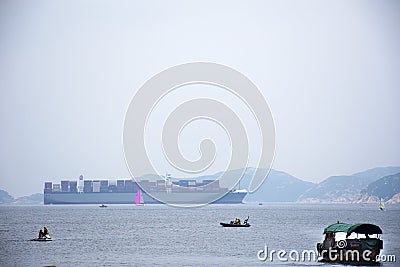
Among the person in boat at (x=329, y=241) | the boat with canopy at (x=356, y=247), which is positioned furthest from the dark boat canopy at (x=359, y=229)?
the person in boat at (x=329, y=241)

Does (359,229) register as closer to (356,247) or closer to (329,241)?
(356,247)

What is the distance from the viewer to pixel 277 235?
84.2 metres

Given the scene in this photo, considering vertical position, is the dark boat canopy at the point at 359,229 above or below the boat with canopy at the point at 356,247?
above

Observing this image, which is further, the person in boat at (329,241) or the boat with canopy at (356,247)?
the person in boat at (329,241)

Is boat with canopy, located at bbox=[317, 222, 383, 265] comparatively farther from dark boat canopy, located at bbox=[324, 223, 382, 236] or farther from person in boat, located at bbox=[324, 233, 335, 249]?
person in boat, located at bbox=[324, 233, 335, 249]

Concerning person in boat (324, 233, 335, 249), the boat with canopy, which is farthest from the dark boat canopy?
person in boat (324, 233, 335, 249)

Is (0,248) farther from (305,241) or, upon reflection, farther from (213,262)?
(305,241)

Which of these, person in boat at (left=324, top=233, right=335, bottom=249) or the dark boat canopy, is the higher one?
the dark boat canopy

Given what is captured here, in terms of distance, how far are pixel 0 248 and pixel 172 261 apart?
19998 millimetres

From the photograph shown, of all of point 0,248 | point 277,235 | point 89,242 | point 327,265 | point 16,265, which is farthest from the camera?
point 277,235

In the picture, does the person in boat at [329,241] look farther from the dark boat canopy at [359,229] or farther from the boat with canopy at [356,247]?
the dark boat canopy at [359,229]

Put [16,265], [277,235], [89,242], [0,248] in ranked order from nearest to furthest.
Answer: [16,265] < [0,248] < [89,242] < [277,235]

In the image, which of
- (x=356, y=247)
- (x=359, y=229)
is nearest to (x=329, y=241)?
(x=356, y=247)

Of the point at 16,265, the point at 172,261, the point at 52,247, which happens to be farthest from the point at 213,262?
the point at 52,247
